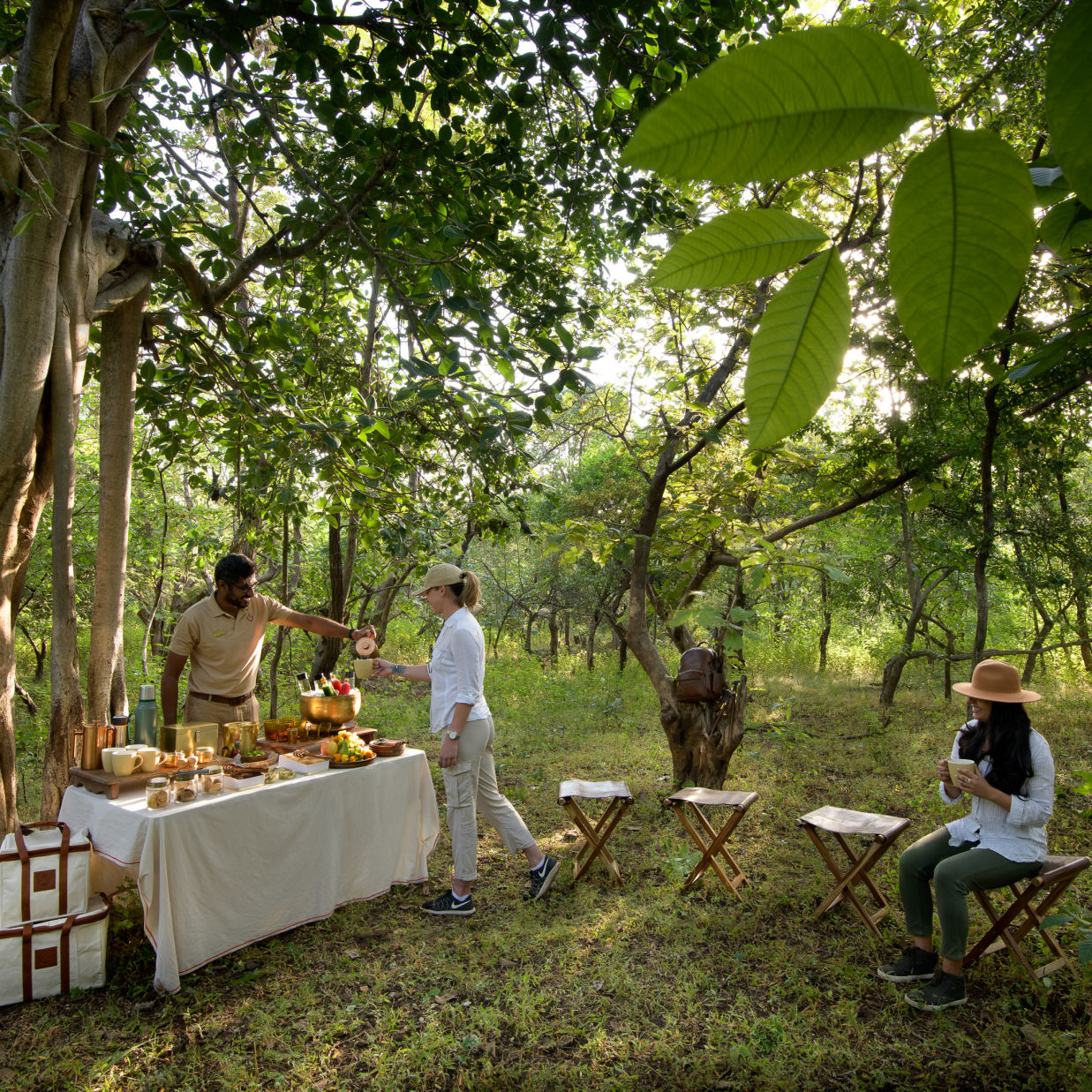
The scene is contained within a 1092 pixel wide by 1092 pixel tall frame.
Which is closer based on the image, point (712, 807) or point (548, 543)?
point (548, 543)

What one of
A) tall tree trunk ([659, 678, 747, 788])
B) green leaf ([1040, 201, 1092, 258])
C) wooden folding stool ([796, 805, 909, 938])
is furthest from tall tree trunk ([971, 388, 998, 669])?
green leaf ([1040, 201, 1092, 258])

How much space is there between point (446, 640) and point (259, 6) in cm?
282

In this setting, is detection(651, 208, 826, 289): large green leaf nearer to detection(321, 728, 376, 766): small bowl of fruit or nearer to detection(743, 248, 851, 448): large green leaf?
detection(743, 248, 851, 448): large green leaf

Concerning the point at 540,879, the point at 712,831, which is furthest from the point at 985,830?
the point at 540,879

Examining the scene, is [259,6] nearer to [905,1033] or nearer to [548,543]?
[548,543]

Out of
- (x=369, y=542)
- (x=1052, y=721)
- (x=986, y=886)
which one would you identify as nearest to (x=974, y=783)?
(x=986, y=886)

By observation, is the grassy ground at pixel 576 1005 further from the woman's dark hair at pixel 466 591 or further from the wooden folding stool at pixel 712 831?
the woman's dark hair at pixel 466 591

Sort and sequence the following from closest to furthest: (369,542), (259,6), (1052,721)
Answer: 1. (259,6)
2. (369,542)
3. (1052,721)

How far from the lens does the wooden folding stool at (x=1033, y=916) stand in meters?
3.13

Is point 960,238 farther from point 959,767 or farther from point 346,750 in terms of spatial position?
point 346,750

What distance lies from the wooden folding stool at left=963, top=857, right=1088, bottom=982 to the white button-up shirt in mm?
2493

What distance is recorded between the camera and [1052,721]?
8102mm

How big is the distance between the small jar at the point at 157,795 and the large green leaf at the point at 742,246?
136 inches

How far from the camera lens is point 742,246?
1.12 feet
